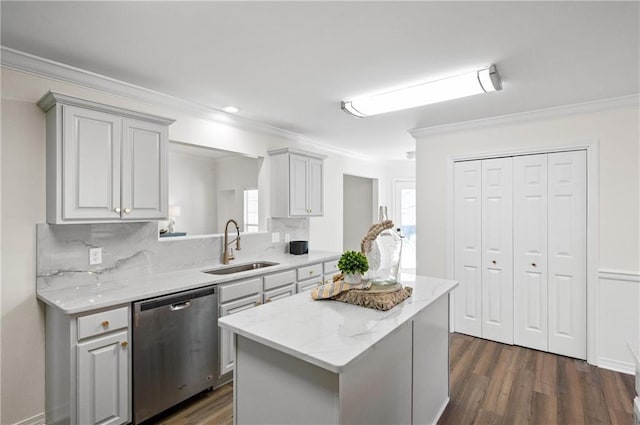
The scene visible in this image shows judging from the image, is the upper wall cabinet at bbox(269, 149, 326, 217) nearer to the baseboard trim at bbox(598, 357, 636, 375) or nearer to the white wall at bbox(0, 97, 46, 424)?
the white wall at bbox(0, 97, 46, 424)

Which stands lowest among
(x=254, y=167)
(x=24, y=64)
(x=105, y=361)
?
(x=105, y=361)

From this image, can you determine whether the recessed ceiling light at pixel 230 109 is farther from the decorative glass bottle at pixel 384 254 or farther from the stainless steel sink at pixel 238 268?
the decorative glass bottle at pixel 384 254

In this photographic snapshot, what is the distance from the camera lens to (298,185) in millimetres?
3910

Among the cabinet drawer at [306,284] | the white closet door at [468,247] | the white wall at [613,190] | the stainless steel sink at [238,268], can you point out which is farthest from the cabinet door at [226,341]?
the white wall at [613,190]

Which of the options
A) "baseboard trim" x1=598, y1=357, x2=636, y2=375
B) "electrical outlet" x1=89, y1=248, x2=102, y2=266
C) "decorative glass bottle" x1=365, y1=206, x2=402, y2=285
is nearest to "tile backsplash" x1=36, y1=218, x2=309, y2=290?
"electrical outlet" x1=89, y1=248, x2=102, y2=266

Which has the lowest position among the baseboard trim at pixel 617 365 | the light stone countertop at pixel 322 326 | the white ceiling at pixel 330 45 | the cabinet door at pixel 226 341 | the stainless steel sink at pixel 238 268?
the baseboard trim at pixel 617 365

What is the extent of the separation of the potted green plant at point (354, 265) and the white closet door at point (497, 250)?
7.76 ft

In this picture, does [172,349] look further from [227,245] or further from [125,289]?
[227,245]

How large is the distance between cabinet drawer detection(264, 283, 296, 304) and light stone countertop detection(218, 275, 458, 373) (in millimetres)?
1084

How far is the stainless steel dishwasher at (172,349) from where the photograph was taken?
83.5 inches

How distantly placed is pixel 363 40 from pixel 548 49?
1.16 meters

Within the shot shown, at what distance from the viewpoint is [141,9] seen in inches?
64.3

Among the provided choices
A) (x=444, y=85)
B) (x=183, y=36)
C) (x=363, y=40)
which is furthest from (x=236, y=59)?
(x=444, y=85)

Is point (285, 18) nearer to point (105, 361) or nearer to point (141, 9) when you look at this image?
point (141, 9)
